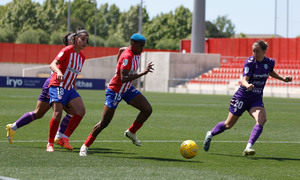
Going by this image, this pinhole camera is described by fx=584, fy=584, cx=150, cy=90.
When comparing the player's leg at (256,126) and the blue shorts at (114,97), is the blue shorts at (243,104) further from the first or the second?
the blue shorts at (114,97)

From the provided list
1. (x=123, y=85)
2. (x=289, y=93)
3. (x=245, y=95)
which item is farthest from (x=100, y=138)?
(x=289, y=93)

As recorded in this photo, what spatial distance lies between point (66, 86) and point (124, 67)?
125 centimetres

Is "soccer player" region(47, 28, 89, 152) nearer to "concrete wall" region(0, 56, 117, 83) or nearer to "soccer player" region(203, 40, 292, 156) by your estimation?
"soccer player" region(203, 40, 292, 156)

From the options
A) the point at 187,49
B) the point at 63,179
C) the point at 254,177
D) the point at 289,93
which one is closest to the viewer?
the point at 63,179

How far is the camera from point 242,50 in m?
54.5

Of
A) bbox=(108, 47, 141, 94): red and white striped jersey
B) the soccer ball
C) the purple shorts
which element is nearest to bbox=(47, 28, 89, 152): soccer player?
the purple shorts

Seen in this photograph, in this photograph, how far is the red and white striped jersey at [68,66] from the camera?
389 inches

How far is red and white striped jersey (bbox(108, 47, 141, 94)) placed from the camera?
9320 millimetres

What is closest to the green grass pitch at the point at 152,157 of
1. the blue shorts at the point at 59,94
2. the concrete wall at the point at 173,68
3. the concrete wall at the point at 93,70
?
the blue shorts at the point at 59,94

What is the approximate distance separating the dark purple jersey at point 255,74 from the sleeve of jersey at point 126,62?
199 centimetres

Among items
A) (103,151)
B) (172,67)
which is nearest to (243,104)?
(103,151)

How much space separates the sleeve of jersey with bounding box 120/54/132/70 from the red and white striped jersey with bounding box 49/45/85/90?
1.06 m

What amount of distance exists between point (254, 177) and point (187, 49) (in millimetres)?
54416

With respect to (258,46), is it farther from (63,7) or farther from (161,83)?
(63,7)
